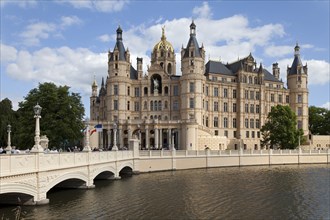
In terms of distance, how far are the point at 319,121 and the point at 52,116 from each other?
278 feet

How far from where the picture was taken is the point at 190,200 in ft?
99.0

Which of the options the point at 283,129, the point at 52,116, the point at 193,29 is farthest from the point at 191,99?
the point at 52,116

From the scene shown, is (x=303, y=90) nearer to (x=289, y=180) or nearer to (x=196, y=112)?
(x=196, y=112)

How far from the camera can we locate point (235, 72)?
97625 mm

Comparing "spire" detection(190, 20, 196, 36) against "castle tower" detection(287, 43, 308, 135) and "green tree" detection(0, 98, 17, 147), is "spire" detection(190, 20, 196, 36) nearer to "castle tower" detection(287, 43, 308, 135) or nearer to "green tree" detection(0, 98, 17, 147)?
"castle tower" detection(287, 43, 308, 135)

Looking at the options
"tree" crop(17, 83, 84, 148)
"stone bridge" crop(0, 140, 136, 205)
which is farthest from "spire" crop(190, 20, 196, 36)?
"stone bridge" crop(0, 140, 136, 205)

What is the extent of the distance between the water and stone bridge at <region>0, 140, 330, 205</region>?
48.2 inches

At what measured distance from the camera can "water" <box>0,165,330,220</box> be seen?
24.7 meters

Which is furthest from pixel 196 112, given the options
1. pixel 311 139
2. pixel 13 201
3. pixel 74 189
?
pixel 13 201

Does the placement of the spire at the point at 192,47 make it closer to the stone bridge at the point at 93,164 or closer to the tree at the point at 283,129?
the tree at the point at 283,129

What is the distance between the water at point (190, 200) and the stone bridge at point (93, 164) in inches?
48.2

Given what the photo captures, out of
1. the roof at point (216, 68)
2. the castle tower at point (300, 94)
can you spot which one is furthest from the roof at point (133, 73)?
the castle tower at point (300, 94)

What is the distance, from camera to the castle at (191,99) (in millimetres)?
80562

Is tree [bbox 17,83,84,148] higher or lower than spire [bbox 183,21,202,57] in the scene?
lower
